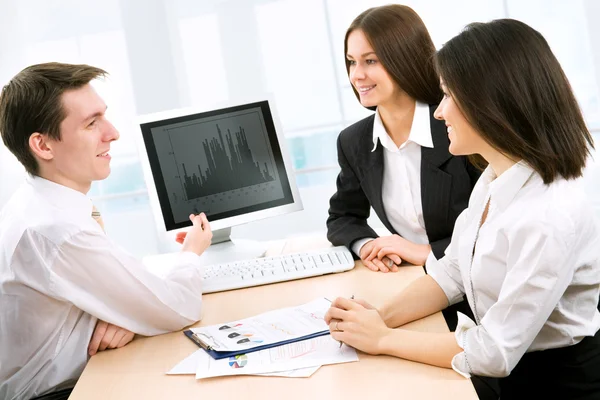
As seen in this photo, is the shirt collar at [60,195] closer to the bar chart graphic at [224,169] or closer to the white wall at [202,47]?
the bar chart graphic at [224,169]

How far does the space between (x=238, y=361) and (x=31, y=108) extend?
2.58 ft

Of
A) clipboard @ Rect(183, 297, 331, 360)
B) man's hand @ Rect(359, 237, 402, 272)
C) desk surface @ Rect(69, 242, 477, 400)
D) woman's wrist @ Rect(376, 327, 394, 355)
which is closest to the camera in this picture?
desk surface @ Rect(69, 242, 477, 400)

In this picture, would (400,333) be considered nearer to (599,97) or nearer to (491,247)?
(491,247)

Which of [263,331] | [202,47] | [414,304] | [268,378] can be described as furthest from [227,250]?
[202,47]

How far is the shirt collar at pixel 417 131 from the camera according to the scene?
194 centimetres

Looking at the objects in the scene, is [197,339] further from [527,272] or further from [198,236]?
[527,272]

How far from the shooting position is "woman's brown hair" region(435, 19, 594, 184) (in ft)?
3.92

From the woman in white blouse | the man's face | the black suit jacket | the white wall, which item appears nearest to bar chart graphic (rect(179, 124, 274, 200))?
the black suit jacket

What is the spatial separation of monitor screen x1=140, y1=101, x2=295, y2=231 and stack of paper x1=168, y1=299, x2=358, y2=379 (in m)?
0.71

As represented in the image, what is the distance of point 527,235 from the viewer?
1.14 meters

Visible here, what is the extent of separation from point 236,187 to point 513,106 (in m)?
1.16

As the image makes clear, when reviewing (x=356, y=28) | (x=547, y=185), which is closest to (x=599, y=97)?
(x=356, y=28)

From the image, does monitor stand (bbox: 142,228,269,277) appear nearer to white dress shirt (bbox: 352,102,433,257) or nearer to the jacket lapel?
white dress shirt (bbox: 352,102,433,257)

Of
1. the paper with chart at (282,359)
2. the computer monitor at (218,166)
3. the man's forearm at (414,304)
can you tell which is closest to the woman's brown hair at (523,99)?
the man's forearm at (414,304)
